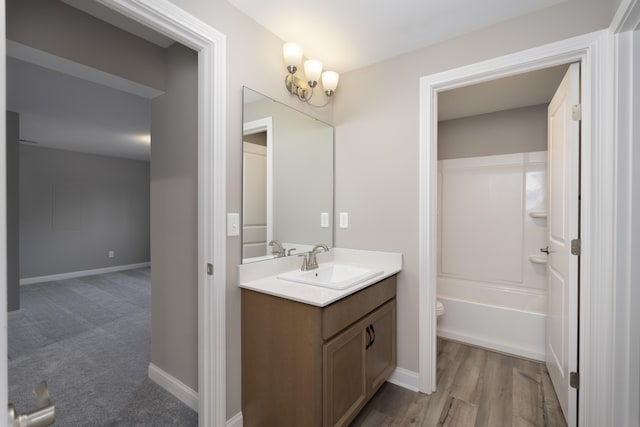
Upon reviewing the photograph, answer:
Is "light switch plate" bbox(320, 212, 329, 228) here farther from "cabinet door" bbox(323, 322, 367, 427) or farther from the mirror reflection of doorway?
"cabinet door" bbox(323, 322, 367, 427)

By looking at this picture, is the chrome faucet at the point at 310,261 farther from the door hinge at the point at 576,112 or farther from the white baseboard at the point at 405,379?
the door hinge at the point at 576,112

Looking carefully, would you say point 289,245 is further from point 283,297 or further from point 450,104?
point 450,104

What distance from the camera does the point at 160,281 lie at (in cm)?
214

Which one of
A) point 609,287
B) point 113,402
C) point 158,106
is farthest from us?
point 158,106

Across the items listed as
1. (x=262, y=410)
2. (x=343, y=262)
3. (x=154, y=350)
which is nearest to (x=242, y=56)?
(x=343, y=262)

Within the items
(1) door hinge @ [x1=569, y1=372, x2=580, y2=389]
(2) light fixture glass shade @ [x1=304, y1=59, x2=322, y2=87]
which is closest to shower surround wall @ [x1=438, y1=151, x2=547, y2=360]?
(1) door hinge @ [x1=569, y1=372, x2=580, y2=389]

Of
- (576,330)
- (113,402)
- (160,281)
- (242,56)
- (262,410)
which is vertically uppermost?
(242,56)

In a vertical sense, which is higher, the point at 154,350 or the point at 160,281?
the point at 160,281

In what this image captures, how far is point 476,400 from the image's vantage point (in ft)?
6.57

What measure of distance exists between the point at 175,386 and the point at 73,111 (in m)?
3.26

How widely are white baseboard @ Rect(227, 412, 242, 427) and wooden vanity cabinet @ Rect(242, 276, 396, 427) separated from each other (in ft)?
0.08

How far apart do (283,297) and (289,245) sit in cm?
64

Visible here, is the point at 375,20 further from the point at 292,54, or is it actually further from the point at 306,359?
the point at 306,359

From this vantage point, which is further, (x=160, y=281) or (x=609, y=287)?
(x=160, y=281)
